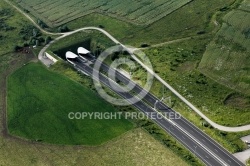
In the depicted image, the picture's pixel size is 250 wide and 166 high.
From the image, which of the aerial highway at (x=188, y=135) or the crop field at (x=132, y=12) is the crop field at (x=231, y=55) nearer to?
the aerial highway at (x=188, y=135)

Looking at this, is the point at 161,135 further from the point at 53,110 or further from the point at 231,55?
A: the point at 231,55

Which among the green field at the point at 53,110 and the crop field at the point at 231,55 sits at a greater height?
the crop field at the point at 231,55

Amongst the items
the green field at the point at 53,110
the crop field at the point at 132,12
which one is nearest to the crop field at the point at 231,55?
the crop field at the point at 132,12

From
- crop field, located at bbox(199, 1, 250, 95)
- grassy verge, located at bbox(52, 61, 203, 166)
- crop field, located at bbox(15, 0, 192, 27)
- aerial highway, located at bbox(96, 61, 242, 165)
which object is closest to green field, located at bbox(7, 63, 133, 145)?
grassy verge, located at bbox(52, 61, 203, 166)

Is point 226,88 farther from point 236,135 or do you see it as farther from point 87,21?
point 87,21

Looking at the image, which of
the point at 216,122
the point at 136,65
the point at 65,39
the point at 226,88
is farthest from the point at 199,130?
the point at 65,39

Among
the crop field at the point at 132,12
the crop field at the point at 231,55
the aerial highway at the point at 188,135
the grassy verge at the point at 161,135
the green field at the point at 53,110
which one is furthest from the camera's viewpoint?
the crop field at the point at 132,12
